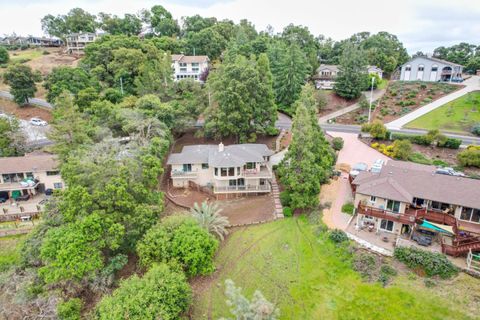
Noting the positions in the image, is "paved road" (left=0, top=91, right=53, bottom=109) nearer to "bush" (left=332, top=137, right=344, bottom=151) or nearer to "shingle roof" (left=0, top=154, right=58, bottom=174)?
"shingle roof" (left=0, top=154, right=58, bottom=174)

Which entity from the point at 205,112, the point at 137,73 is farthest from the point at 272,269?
the point at 137,73

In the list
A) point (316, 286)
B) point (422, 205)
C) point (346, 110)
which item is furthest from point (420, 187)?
point (346, 110)

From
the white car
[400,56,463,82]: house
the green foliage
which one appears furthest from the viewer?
[400,56,463,82]: house

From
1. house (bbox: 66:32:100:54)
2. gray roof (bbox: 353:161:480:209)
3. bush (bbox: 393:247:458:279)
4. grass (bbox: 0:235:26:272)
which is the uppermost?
house (bbox: 66:32:100:54)

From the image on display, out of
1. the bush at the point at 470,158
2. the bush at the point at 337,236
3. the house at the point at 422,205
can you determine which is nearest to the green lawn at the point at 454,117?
the bush at the point at 470,158

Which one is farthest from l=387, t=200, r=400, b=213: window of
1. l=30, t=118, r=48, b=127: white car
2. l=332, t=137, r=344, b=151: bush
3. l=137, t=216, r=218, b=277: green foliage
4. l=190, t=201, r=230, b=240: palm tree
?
l=30, t=118, r=48, b=127: white car

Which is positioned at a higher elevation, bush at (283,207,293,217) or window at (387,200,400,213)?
window at (387,200,400,213)

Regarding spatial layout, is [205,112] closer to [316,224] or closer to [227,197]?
[227,197]
